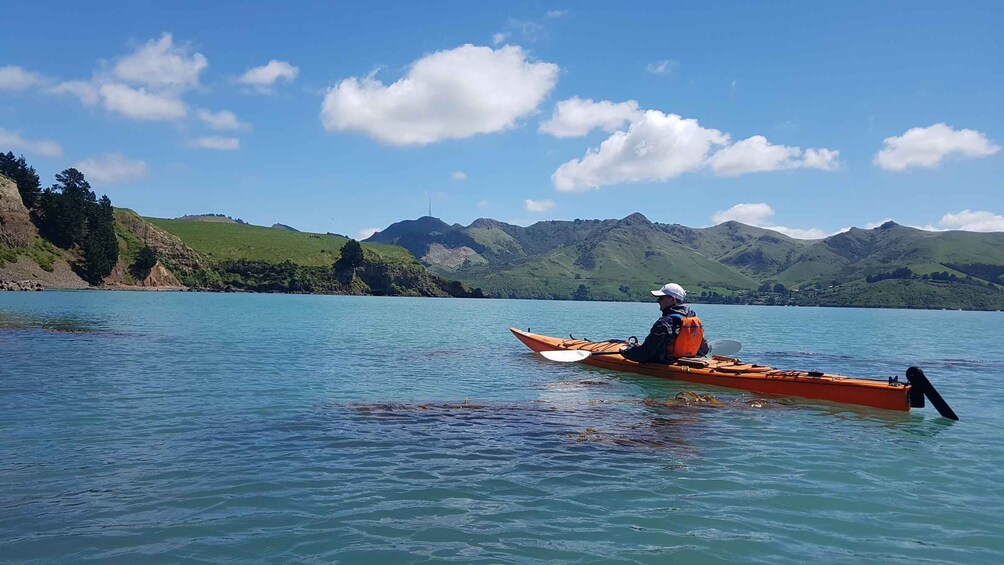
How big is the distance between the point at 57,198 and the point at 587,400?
140m

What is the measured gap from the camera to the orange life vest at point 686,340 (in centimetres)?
2230

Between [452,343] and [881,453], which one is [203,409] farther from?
[452,343]

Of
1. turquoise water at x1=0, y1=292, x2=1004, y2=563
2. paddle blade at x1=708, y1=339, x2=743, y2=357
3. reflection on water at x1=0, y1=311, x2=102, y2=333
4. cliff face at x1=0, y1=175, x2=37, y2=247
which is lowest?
turquoise water at x1=0, y1=292, x2=1004, y2=563

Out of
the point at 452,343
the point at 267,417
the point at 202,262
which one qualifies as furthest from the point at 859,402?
the point at 202,262

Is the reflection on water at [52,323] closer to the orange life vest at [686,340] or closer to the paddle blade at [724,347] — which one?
the orange life vest at [686,340]

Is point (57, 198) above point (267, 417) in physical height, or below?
above

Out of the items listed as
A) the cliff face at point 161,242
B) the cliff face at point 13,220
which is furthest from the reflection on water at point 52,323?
the cliff face at point 161,242

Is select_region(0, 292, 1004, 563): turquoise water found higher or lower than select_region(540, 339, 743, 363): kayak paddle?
lower

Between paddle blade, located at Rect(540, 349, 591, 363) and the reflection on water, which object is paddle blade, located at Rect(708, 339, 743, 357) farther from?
the reflection on water

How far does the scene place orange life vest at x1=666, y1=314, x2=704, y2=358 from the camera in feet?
73.2

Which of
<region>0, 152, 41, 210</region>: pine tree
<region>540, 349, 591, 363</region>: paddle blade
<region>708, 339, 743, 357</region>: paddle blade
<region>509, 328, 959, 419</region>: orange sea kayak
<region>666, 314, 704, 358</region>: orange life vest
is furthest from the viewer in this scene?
<region>0, 152, 41, 210</region>: pine tree

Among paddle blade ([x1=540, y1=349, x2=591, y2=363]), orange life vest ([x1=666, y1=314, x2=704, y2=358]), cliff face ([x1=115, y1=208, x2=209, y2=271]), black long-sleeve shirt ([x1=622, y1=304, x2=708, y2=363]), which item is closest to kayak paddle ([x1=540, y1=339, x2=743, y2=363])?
paddle blade ([x1=540, y1=349, x2=591, y2=363])

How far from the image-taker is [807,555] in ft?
24.5

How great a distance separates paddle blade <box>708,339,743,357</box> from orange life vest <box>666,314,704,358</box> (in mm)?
2946
